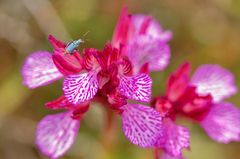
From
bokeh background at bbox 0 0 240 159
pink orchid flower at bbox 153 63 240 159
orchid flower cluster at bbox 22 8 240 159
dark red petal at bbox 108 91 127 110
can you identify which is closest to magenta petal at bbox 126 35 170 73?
orchid flower cluster at bbox 22 8 240 159

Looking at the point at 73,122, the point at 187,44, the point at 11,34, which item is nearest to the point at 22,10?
the point at 11,34

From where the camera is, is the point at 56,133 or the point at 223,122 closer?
the point at 56,133

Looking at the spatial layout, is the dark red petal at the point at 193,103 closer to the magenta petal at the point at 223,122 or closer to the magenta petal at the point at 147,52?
the magenta petal at the point at 223,122

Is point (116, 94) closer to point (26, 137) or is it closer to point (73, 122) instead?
point (73, 122)

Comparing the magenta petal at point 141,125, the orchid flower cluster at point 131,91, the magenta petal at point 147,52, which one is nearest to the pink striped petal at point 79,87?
the orchid flower cluster at point 131,91

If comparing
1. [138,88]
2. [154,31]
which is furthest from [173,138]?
[154,31]

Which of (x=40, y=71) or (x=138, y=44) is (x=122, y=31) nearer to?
(x=138, y=44)
